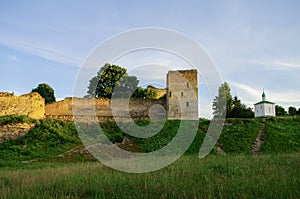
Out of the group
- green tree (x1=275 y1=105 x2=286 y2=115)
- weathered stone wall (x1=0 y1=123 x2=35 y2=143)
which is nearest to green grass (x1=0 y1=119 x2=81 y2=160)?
weathered stone wall (x1=0 y1=123 x2=35 y2=143)

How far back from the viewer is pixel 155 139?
2653cm

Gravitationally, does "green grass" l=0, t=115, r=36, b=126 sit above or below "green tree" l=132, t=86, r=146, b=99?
below

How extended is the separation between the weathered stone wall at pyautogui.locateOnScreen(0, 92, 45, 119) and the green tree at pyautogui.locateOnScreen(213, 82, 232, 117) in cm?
2878

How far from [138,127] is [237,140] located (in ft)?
37.2

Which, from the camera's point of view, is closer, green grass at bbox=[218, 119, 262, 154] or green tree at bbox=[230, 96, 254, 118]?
green grass at bbox=[218, 119, 262, 154]

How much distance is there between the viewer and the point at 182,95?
41.5 m

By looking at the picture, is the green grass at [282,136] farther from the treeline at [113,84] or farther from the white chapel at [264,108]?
the treeline at [113,84]

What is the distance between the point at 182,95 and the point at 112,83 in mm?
13391

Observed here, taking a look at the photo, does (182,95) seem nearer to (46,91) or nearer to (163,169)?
(46,91)

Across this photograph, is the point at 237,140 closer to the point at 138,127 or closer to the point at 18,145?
the point at 138,127

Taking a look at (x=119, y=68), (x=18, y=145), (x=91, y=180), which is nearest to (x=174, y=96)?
(x=119, y=68)

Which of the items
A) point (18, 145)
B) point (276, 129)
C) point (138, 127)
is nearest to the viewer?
point (18, 145)

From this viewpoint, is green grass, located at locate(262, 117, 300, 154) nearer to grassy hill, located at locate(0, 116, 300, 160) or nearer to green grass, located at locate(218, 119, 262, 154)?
grassy hill, located at locate(0, 116, 300, 160)

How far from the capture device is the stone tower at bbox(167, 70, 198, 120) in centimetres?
4038
